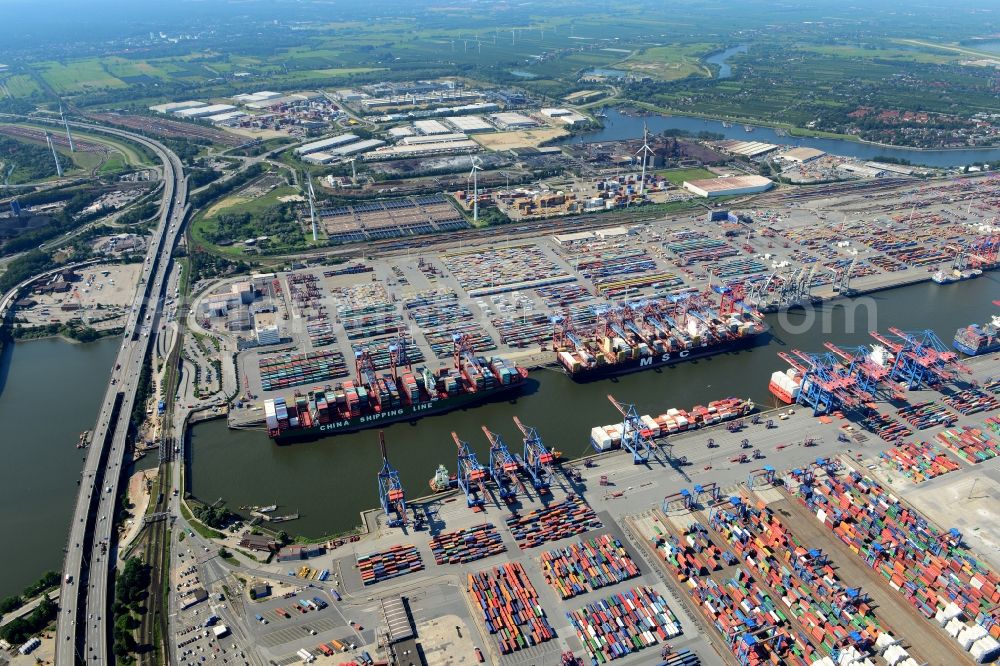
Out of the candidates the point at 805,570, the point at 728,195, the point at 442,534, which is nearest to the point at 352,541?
the point at 442,534

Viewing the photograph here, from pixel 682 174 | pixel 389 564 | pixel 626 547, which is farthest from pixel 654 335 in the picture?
pixel 682 174

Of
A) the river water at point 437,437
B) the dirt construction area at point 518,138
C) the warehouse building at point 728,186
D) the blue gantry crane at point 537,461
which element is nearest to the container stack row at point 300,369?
the river water at point 437,437

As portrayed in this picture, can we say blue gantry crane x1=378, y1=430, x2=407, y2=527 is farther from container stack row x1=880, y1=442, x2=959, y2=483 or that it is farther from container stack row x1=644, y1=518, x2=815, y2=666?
container stack row x1=880, y1=442, x2=959, y2=483

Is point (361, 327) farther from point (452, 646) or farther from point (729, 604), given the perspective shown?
point (729, 604)

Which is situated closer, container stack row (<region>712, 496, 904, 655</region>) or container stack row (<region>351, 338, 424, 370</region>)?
container stack row (<region>712, 496, 904, 655</region>)

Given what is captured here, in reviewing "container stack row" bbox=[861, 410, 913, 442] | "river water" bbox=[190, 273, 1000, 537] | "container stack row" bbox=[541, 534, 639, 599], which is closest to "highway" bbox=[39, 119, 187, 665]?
"river water" bbox=[190, 273, 1000, 537]

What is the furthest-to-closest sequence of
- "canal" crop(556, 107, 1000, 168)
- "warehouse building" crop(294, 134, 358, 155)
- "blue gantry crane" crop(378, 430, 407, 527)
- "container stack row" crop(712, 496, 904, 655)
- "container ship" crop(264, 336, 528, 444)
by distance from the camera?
"warehouse building" crop(294, 134, 358, 155) < "canal" crop(556, 107, 1000, 168) < "container ship" crop(264, 336, 528, 444) < "blue gantry crane" crop(378, 430, 407, 527) < "container stack row" crop(712, 496, 904, 655)
